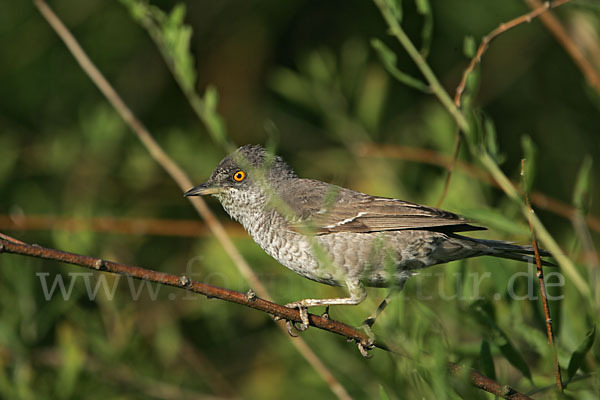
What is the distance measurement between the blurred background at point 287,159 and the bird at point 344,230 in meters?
0.14

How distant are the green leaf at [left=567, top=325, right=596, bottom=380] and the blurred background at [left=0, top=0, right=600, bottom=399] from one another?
0.30 m

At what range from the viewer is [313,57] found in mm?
4707

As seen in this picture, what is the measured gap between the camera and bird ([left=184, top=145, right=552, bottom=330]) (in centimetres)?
334

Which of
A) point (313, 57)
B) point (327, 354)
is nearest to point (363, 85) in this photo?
point (313, 57)

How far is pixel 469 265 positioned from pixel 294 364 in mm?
1449

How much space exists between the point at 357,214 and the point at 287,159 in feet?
6.92

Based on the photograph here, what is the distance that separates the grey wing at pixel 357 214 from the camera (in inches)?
136

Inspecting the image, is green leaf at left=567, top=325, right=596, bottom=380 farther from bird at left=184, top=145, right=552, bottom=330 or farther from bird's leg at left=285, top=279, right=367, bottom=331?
bird's leg at left=285, top=279, right=367, bottom=331

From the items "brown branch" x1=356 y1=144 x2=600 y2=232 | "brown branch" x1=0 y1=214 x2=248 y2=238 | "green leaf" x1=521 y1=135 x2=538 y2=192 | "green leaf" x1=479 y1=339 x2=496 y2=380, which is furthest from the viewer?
"brown branch" x1=0 y1=214 x2=248 y2=238

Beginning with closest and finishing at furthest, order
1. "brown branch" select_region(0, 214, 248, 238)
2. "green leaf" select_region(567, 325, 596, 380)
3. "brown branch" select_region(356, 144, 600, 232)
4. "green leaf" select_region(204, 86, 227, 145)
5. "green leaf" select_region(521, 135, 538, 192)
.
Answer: "green leaf" select_region(567, 325, 596, 380)
"green leaf" select_region(521, 135, 538, 192)
"green leaf" select_region(204, 86, 227, 145)
"brown branch" select_region(356, 144, 600, 232)
"brown branch" select_region(0, 214, 248, 238)

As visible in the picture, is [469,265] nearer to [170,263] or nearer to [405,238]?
[405,238]

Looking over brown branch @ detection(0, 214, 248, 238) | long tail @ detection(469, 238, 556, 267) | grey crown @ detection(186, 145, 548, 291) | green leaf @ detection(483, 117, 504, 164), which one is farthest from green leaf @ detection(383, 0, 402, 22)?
brown branch @ detection(0, 214, 248, 238)

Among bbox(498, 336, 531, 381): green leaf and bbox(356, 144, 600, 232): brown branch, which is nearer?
bbox(498, 336, 531, 381): green leaf

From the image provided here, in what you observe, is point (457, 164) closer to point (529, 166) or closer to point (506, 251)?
point (506, 251)
